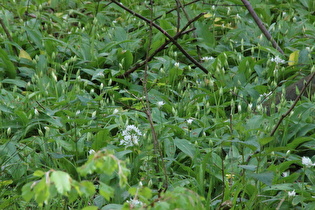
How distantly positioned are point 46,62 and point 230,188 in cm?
207

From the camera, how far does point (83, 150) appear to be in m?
2.82

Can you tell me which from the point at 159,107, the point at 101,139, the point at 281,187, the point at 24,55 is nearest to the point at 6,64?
the point at 24,55

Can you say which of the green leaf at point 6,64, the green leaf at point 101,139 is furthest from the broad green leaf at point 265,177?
the green leaf at point 6,64

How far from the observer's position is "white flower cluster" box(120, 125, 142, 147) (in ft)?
8.60

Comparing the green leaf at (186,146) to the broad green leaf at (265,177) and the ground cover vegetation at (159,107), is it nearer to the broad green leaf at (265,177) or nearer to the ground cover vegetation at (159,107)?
the ground cover vegetation at (159,107)

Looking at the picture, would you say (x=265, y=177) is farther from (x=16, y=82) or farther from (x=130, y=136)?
(x=16, y=82)

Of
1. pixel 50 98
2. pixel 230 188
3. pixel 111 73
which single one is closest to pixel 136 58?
pixel 111 73

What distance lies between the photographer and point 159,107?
2857mm

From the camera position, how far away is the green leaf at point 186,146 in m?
2.76

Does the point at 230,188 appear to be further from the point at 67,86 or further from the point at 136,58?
the point at 136,58

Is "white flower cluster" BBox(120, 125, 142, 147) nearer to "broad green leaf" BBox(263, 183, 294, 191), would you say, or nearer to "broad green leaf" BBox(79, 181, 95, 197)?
"broad green leaf" BBox(263, 183, 294, 191)

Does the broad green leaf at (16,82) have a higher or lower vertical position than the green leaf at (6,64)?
lower

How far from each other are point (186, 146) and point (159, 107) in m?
0.28

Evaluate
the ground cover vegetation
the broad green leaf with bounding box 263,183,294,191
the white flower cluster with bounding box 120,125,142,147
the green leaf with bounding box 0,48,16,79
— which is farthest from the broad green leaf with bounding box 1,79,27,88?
the broad green leaf with bounding box 263,183,294,191
